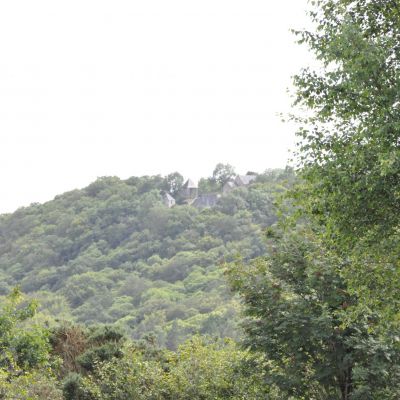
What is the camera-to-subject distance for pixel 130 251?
115m

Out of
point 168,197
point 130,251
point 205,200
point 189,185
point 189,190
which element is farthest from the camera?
point 189,185

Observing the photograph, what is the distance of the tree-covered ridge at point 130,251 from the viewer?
9125 cm

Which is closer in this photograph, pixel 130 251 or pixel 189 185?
pixel 130 251

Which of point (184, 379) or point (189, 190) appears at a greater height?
point (189, 190)

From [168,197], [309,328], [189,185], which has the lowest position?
[309,328]

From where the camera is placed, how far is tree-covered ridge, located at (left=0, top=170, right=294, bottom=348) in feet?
299

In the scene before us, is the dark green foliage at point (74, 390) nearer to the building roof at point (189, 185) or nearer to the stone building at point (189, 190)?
the stone building at point (189, 190)

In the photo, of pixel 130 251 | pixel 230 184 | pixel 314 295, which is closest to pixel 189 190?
pixel 230 184

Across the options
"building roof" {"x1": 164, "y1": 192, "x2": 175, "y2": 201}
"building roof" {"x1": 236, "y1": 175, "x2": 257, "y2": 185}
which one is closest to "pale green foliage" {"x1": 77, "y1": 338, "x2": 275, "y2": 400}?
"building roof" {"x1": 164, "y1": 192, "x2": 175, "y2": 201}

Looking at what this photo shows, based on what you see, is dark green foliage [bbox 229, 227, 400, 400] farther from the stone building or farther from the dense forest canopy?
the stone building

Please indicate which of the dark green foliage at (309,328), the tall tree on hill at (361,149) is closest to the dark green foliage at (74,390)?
the dark green foliage at (309,328)

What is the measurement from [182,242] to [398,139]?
105578 millimetres

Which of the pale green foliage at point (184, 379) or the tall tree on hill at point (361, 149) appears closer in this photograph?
the tall tree on hill at point (361, 149)

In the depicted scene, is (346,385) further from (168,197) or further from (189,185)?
(189,185)
